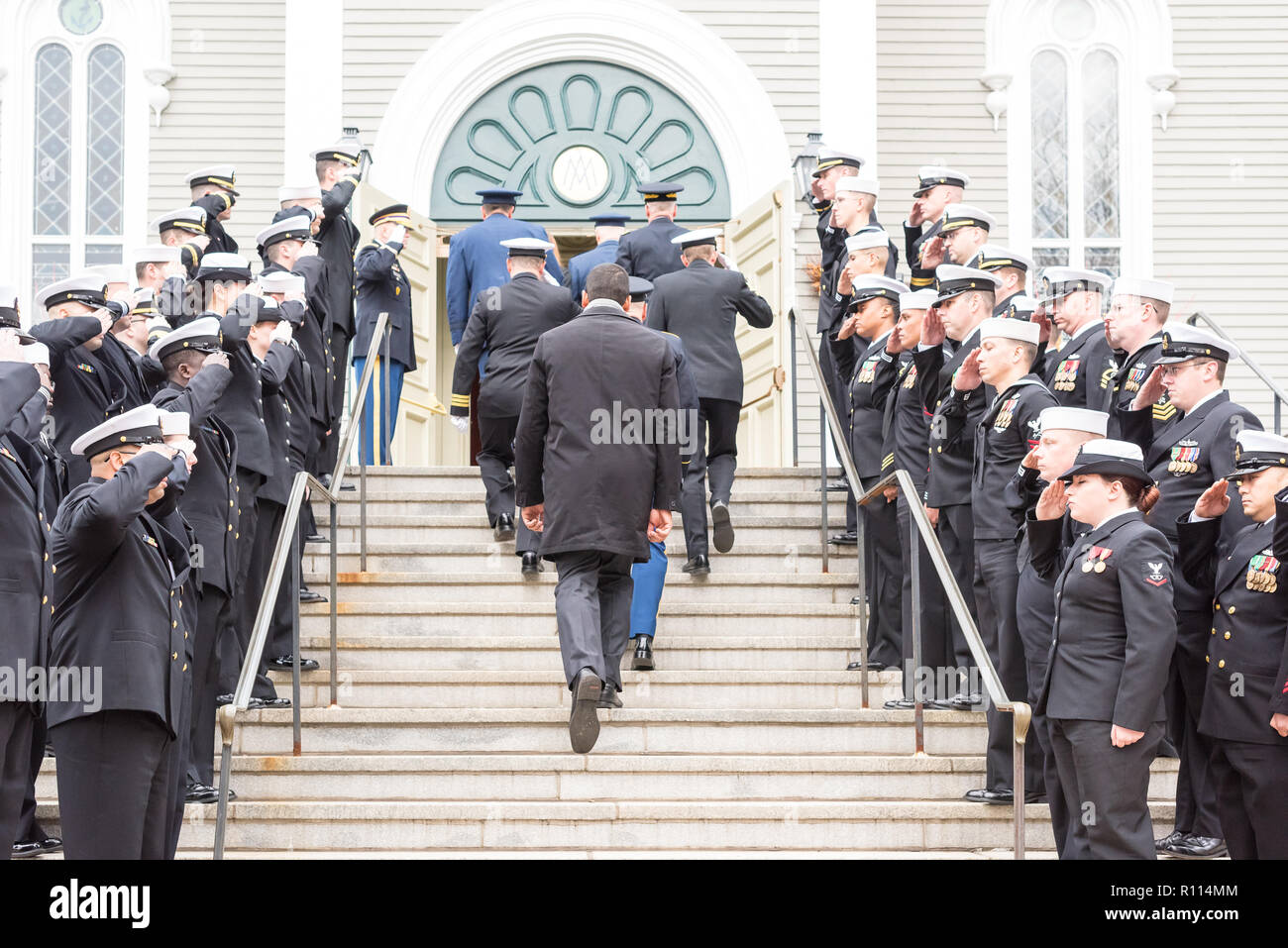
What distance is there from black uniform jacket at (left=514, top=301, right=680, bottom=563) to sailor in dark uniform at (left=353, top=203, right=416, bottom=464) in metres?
3.95

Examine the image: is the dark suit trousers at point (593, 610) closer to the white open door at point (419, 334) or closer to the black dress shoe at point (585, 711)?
the black dress shoe at point (585, 711)

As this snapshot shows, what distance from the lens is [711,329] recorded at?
10.0 metres

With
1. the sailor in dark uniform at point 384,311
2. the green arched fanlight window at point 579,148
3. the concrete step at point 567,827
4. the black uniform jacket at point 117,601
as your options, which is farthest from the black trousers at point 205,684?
the green arched fanlight window at point 579,148

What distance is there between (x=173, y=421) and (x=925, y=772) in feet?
11.3

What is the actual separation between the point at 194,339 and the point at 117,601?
1.74 m

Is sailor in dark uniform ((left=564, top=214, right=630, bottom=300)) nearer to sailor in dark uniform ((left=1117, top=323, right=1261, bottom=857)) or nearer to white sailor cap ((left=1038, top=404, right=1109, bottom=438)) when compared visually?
sailor in dark uniform ((left=1117, top=323, right=1261, bottom=857))

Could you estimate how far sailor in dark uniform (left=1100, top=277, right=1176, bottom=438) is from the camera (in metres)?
7.72

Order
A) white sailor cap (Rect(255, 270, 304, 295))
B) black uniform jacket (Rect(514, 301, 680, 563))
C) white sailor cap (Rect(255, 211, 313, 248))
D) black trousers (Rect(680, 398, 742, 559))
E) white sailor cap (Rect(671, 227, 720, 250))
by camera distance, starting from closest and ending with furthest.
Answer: black uniform jacket (Rect(514, 301, 680, 563)) → white sailor cap (Rect(255, 270, 304, 295)) → black trousers (Rect(680, 398, 742, 559)) → white sailor cap (Rect(255, 211, 313, 248)) → white sailor cap (Rect(671, 227, 720, 250))

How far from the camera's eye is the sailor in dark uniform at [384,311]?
1167 cm

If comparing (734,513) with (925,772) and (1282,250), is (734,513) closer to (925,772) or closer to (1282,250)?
(925,772)

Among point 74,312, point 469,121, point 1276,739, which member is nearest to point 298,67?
point 469,121

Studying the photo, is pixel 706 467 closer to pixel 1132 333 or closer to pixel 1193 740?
pixel 1132 333

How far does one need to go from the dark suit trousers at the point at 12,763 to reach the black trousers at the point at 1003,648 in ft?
12.3

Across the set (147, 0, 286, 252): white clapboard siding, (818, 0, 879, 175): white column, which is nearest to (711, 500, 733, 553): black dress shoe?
(818, 0, 879, 175): white column
